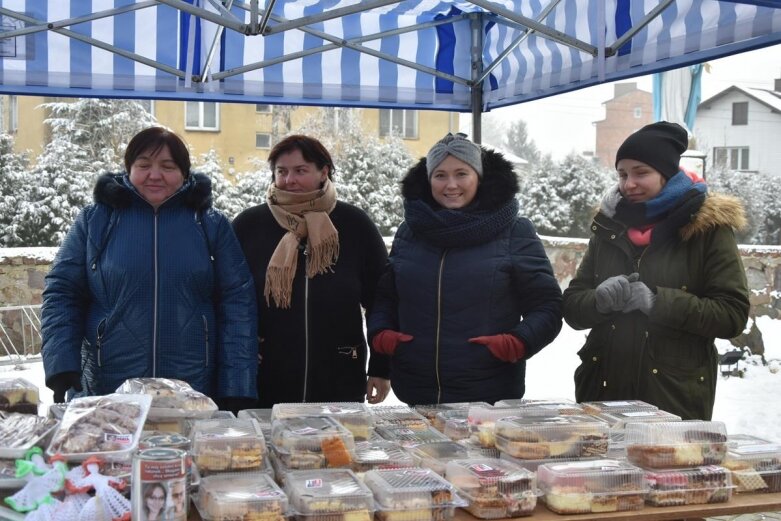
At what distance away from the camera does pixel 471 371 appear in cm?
276

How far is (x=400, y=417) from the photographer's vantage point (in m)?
2.41

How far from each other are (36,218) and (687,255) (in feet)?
34.4

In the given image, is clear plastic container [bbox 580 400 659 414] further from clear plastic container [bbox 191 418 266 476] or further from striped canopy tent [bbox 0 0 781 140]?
striped canopy tent [bbox 0 0 781 140]

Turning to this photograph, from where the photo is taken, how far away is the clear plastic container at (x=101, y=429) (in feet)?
5.67

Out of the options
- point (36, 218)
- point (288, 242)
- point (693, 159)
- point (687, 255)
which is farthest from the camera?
point (36, 218)

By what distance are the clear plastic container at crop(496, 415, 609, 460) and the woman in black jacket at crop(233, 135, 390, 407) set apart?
1.18 m

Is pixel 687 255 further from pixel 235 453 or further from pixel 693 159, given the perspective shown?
pixel 693 159

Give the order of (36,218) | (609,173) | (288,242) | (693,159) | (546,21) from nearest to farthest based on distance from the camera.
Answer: (288,242) → (546,21) → (693,159) → (36,218) → (609,173)

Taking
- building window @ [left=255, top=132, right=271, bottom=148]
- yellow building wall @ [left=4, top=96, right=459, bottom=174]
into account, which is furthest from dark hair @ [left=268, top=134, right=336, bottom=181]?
building window @ [left=255, top=132, right=271, bottom=148]

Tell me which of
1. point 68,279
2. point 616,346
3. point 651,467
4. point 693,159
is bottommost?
point 651,467

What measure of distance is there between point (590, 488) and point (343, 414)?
0.69m

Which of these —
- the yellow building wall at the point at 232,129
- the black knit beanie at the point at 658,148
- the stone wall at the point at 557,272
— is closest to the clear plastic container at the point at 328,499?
the black knit beanie at the point at 658,148

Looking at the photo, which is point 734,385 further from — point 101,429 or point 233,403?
point 101,429

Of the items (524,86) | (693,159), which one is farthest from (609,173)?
(524,86)
